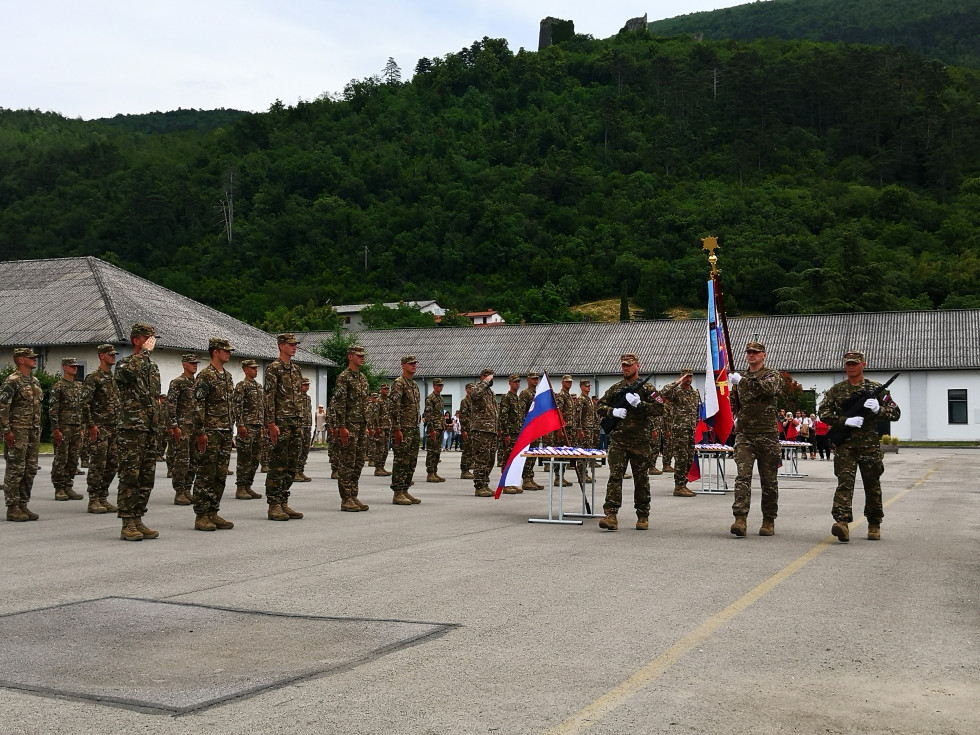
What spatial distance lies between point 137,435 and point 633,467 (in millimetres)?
5793

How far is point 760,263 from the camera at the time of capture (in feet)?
347

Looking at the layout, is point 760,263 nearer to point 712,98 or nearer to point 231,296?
point 712,98

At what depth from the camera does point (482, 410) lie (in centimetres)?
2195

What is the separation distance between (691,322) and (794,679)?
63.8 meters

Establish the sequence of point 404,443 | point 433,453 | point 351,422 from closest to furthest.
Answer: point 351,422 < point 404,443 < point 433,453

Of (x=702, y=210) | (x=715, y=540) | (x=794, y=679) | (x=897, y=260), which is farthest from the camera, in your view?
(x=702, y=210)

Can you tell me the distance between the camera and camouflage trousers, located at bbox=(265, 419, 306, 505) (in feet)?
45.7

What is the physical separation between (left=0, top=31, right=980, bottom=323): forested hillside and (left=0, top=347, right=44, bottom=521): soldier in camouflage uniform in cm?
8485

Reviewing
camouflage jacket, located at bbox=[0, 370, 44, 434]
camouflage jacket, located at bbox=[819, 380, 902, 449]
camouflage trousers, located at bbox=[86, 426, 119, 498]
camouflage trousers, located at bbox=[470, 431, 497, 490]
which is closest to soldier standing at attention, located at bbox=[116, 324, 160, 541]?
camouflage trousers, located at bbox=[86, 426, 119, 498]

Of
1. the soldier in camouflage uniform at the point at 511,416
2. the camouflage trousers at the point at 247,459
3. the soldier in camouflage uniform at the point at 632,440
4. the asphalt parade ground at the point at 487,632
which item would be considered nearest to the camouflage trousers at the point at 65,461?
the camouflage trousers at the point at 247,459

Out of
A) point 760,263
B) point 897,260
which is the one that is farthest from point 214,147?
point 897,260

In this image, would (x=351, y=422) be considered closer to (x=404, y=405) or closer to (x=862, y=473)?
(x=404, y=405)

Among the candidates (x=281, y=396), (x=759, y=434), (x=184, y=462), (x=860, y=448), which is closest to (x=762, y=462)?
(x=759, y=434)

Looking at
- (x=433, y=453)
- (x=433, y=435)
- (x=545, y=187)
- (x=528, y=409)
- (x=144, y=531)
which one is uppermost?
(x=545, y=187)
